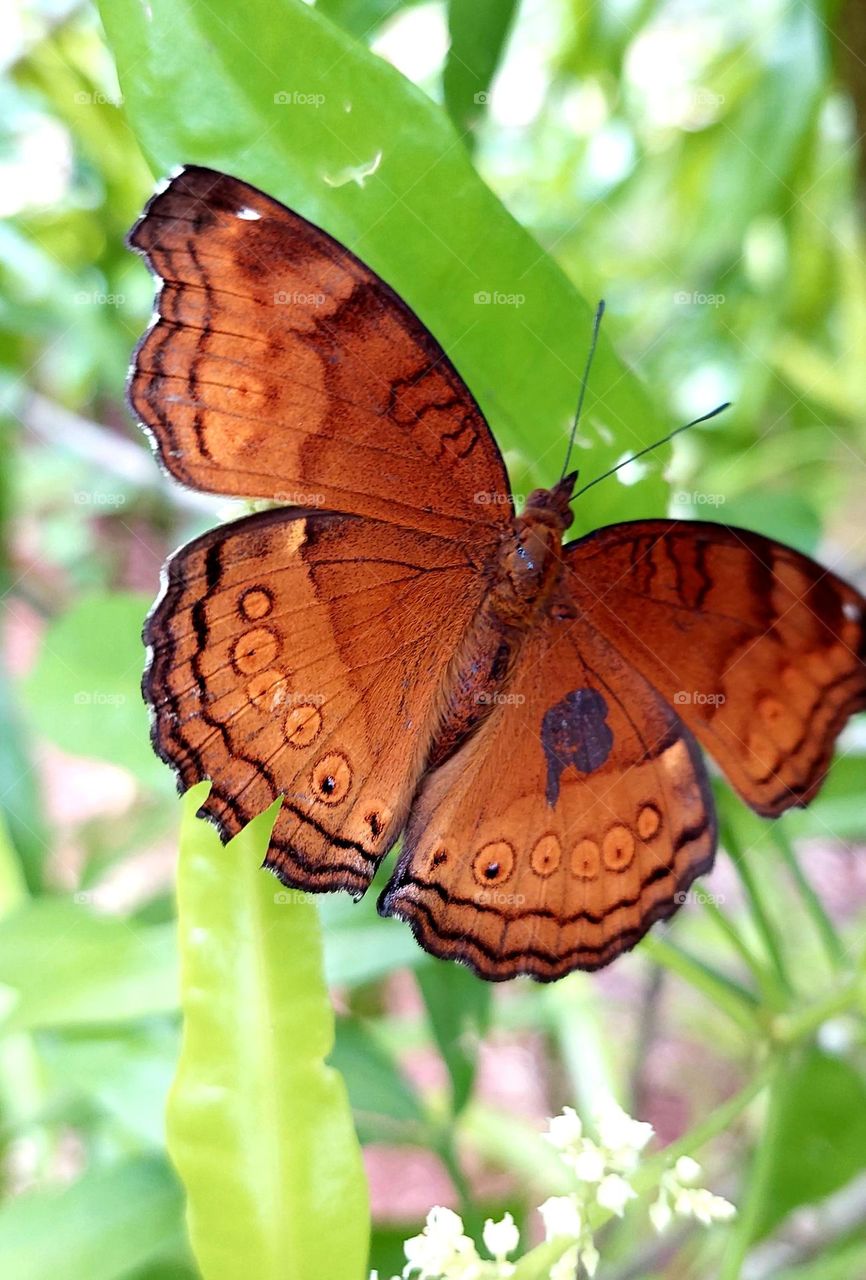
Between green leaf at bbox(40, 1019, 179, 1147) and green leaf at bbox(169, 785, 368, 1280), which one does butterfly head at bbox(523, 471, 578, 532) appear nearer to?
green leaf at bbox(169, 785, 368, 1280)

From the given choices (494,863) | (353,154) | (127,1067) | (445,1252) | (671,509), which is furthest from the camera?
(671,509)

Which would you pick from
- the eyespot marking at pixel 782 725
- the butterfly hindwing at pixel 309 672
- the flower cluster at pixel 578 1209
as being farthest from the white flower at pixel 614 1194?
the eyespot marking at pixel 782 725

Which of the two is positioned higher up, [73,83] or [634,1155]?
[73,83]

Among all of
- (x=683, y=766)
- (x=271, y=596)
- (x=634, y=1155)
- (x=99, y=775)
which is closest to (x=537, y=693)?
(x=683, y=766)

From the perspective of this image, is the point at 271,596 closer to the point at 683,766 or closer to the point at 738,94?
the point at 683,766

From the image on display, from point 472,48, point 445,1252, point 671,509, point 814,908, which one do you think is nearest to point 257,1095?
point 445,1252

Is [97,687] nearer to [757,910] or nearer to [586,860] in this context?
[586,860]
